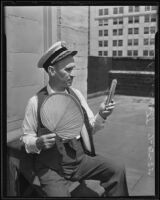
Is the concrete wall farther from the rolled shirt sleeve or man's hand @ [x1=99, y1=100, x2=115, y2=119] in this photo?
man's hand @ [x1=99, y1=100, x2=115, y2=119]

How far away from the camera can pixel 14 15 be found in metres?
3.74

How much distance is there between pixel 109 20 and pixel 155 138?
1.59 meters

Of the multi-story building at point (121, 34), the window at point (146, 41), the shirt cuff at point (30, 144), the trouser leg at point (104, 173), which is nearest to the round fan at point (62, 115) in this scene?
the shirt cuff at point (30, 144)

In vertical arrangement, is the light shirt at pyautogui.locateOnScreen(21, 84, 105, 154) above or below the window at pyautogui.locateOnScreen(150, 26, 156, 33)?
below

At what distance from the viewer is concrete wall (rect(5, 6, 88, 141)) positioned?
3.79 metres

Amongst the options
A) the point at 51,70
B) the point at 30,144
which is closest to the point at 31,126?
the point at 30,144

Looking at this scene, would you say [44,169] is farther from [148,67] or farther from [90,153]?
[148,67]

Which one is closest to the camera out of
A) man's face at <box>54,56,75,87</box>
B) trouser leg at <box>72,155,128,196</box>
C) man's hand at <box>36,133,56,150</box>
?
man's hand at <box>36,133,56,150</box>

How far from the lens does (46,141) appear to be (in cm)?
371

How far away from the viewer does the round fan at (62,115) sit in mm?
3770

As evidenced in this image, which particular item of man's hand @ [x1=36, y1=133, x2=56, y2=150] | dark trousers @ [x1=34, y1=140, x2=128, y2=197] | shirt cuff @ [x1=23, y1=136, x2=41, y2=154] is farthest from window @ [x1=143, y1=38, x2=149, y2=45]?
shirt cuff @ [x1=23, y1=136, x2=41, y2=154]

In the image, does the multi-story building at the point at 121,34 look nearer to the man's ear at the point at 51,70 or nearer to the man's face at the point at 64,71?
the man's face at the point at 64,71

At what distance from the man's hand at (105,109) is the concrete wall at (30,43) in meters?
0.44
